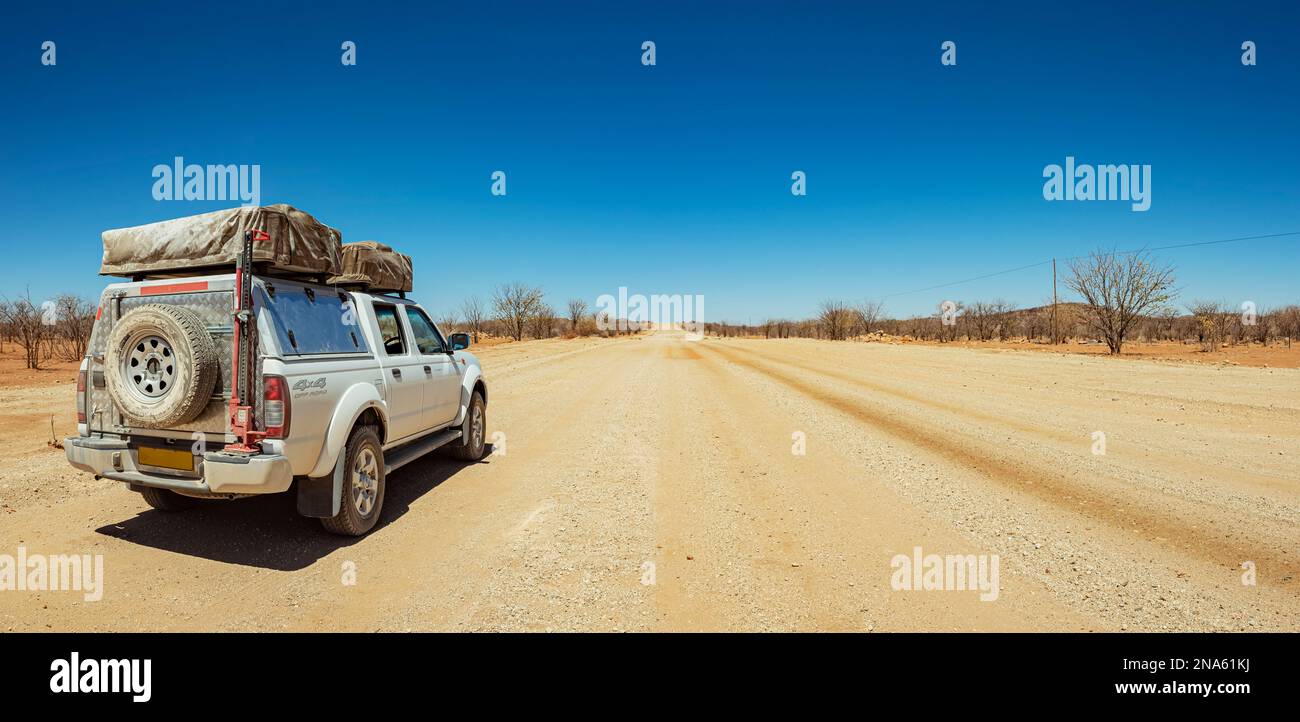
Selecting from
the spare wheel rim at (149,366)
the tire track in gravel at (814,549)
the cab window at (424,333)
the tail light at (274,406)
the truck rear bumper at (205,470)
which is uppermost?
the cab window at (424,333)

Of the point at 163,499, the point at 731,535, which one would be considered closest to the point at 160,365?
the point at 163,499

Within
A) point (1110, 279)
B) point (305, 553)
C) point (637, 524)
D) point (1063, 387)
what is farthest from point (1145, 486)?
point (1110, 279)

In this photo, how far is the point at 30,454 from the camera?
761 centimetres

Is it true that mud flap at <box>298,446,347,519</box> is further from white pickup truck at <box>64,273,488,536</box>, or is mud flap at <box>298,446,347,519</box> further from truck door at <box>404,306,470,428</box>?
truck door at <box>404,306,470,428</box>

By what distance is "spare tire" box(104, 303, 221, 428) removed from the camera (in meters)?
4.10

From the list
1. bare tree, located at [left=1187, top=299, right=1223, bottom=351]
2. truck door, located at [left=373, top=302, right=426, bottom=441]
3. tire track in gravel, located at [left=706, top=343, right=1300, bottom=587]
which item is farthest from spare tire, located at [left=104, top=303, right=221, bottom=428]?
bare tree, located at [left=1187, top=299, right=1223, bottom=351]

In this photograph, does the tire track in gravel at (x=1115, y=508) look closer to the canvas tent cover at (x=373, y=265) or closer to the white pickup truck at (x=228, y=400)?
the white pickup truck at (x=228, y=400)

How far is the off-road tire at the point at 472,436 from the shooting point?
24.4 feet

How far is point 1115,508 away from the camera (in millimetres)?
5520

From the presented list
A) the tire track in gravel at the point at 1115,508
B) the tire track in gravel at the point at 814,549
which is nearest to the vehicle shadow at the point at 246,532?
the tire track in gravel at the point at 814,549

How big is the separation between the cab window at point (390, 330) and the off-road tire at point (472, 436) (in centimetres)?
151
